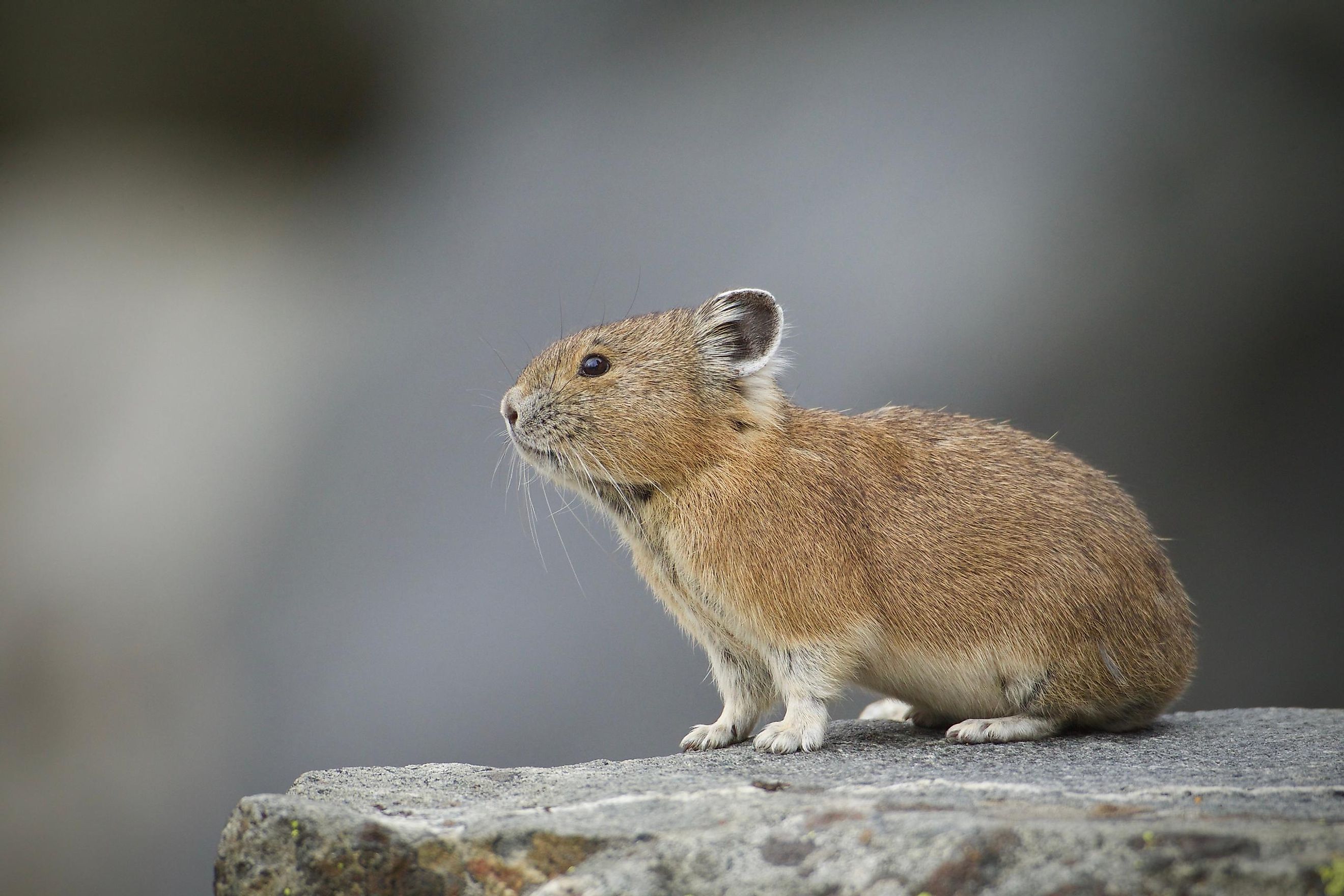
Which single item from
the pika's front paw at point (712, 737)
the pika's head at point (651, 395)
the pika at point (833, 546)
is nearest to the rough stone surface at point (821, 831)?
the pika at point (833, 546)

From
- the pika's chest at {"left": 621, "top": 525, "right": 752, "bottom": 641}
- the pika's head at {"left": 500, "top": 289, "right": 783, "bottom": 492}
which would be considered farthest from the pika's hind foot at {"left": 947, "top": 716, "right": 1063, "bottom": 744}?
the pika's head at {"left": 500, "top": 289, "right": 783, "bottom": 492}

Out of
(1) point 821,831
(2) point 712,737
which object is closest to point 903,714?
(2) point 712,737

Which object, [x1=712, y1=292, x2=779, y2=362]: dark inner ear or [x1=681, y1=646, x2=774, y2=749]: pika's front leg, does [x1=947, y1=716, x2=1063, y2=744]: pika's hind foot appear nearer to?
[x1=681, y1=646, x2=774, y2=749]: pika's front leg

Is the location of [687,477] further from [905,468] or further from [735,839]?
[735,839]

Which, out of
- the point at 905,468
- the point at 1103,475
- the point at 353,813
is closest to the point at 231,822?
the point at 353,813

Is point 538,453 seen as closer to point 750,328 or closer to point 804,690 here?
point 750,328

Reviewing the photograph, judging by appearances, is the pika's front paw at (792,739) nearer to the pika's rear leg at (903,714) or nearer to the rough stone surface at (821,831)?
the rough stone surface at (821,831)
